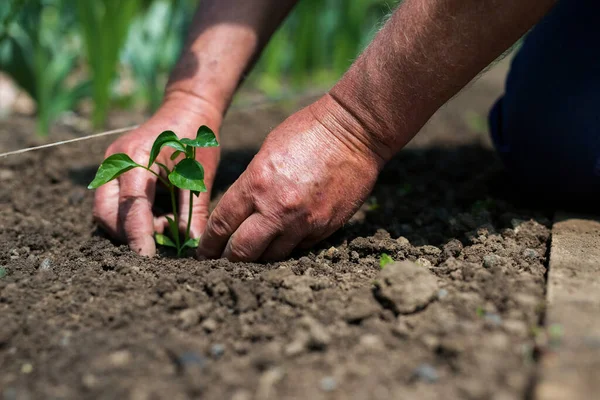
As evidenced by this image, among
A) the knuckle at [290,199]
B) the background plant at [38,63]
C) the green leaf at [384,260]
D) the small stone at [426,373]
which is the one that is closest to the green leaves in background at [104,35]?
the background plant at [38,63]

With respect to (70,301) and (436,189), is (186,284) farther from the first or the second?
(436,189)

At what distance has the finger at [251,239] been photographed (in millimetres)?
1357

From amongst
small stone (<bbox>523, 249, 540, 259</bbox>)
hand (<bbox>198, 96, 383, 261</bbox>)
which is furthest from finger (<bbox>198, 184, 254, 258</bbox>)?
small stone (<bbox>523, 249, 540, 259</bbox>)

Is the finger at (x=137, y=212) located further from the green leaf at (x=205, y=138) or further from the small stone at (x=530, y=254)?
the small stone at (x=530, y=254)

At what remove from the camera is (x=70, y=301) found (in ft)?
4.15

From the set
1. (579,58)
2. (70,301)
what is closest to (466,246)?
(579,58)

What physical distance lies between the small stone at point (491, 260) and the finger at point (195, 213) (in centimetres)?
71

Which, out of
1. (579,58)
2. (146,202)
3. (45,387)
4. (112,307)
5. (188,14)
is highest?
(188,14)

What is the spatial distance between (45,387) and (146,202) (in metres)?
0.60

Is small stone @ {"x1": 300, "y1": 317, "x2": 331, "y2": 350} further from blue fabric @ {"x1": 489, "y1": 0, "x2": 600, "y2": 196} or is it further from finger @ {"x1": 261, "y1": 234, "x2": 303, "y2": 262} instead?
blue fabric @ {"x1": 489, "y1": 0, "x2": 600, "y2": 196}

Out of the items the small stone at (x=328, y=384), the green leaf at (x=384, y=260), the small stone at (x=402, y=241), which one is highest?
the small stone at (x=402, y=241)

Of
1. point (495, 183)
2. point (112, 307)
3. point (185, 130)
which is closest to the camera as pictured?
point (112, 307)

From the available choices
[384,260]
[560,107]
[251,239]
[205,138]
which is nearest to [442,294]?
[384,260]

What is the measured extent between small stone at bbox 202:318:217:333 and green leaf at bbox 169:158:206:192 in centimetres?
31
